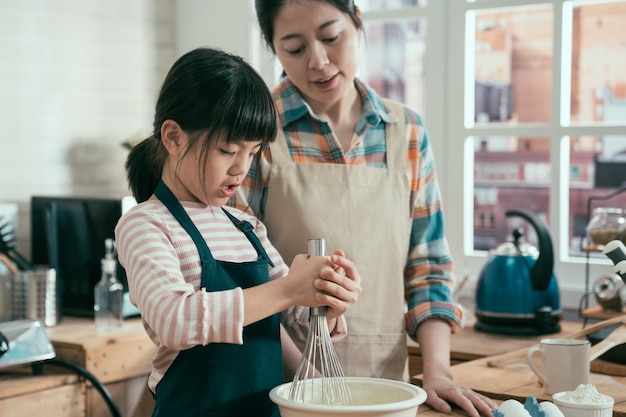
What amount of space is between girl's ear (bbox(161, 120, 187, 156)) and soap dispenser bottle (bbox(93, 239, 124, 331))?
1.63 m

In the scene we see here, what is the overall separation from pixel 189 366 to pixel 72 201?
192 cm

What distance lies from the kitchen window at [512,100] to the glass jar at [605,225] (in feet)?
1.16

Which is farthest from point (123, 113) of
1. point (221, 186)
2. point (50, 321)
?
point (221, 186)

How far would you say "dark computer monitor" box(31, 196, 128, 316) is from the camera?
3086 mm

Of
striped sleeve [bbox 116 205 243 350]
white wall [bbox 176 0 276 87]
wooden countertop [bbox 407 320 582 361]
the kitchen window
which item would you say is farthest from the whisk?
white wall [bbox 176 0 276 87]

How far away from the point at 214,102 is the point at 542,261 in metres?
1.55

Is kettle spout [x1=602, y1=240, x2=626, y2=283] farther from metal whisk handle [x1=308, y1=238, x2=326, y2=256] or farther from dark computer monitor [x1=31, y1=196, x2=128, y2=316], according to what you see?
dark computer monitor [x1=31, y1=196, x2=128, y2=316]

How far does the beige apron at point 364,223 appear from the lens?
5.81 ft

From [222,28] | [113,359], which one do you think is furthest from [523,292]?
[222,28]

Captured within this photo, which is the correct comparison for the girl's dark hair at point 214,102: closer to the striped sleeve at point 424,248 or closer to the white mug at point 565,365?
the striped sleeve at point 424,248

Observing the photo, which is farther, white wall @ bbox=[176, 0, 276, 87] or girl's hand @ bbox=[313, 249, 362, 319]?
white wall @ bbox=[176, 0, 276, 87]

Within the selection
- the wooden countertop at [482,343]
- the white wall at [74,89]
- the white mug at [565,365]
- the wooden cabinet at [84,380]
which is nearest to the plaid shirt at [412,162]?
the white mug at [565,365]

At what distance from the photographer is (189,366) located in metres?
1.33

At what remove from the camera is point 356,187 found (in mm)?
1822
